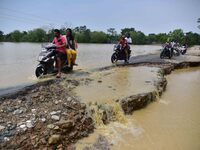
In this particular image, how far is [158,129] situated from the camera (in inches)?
191

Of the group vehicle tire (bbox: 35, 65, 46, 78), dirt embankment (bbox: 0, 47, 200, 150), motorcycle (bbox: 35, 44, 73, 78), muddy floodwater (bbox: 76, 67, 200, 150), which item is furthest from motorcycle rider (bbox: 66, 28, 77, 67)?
muddy floodwater (bbox: 76, 67, 200, 150)

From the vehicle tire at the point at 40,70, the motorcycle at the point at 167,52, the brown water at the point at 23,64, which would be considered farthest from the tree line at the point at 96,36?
the vehicle tire at the point at 40,70

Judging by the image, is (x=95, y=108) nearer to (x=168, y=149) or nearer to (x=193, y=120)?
(x=168, y=149)

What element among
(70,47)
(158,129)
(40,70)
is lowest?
(158,129)

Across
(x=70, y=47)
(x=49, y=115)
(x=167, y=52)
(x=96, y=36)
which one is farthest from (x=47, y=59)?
(x=96, y=36)

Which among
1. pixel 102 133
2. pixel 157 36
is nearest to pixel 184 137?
pixel 102 133

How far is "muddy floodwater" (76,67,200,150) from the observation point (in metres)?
4.19

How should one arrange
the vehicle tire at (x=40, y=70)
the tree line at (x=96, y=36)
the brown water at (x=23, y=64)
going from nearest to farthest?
the vehicle tire at (x=40, y=70)
the brown water at (x=23, y=64)
the tree line at (x=96, y=36)

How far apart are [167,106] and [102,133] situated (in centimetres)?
274

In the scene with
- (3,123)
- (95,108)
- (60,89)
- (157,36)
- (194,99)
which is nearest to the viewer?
(3,123)

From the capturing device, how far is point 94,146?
3.90 meters

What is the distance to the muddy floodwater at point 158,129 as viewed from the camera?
419cm

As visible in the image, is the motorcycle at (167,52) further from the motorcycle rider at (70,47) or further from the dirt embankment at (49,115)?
the dirt embankment at (49,115)

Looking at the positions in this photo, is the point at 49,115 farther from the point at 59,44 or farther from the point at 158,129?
the point at 59,44
